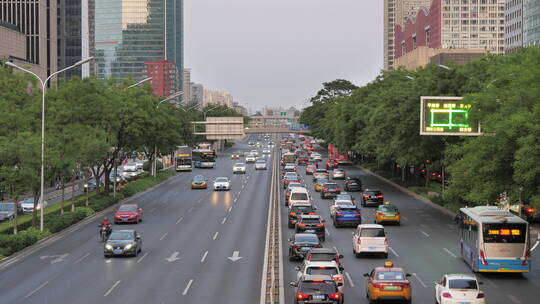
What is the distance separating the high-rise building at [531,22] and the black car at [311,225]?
11657 centimetres

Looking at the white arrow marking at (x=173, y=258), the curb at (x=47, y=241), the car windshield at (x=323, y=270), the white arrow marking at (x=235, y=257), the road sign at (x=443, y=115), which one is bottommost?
the curb at (x=47, y=241)

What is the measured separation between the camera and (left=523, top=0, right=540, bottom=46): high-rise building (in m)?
145

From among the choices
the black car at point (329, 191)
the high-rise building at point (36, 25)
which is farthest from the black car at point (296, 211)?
the high-rise building at point (36, 25)

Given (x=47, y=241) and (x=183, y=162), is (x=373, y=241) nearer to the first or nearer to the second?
(x=47, y=241)

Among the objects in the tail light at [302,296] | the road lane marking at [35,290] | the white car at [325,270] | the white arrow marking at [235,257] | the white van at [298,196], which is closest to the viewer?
the tail light at [302,296]

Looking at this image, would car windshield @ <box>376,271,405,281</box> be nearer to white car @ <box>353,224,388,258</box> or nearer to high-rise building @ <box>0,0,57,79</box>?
white car @ <box>353,224,388,258</box>

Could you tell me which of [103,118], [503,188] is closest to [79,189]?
[103,118]

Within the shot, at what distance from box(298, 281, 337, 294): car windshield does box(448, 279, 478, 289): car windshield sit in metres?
3.64

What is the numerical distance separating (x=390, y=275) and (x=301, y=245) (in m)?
9.97

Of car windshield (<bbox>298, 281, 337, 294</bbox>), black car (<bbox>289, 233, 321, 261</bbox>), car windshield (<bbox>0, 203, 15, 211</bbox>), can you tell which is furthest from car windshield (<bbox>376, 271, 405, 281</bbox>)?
car windshield (<bbox>0, 203, 15, 211</bbox>)

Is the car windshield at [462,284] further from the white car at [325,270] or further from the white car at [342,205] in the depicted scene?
the white car at [342,205]

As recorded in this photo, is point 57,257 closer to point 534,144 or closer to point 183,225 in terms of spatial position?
point 183,225

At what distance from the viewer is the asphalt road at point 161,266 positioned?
1078 inches

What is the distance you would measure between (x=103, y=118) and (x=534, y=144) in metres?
41.0
